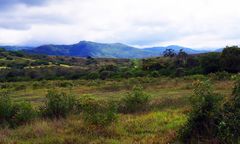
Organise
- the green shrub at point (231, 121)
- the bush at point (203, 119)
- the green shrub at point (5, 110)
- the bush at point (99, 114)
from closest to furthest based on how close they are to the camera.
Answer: the green shrub at point (231, 121) → the bush at point (203, 119) → the bush at point (99, 114) → the green shrub at point (5, 110)

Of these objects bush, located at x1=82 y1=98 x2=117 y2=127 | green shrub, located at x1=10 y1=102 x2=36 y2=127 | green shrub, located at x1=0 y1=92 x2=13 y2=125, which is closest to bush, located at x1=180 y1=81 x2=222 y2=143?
bush, located at x1=82 y1=98 x2=117 y2=127

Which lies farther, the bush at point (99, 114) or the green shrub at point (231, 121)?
the bush at point (99, 114)

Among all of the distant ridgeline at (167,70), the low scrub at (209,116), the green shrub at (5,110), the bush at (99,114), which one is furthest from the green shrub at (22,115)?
the distant ridgeline at (167,70)

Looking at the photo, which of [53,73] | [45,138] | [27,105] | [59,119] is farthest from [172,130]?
[53,73]

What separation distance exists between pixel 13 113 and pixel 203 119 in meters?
8.43

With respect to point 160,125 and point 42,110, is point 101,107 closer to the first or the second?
point 160,125

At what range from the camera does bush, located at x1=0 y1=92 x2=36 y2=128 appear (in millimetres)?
16297

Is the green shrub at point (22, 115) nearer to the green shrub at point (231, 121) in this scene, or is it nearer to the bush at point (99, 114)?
the bush at point (99, 114)

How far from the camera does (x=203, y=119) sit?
11984 millimetres

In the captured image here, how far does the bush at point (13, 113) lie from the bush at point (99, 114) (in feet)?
8.63

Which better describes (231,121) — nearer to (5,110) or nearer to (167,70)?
(5,110)

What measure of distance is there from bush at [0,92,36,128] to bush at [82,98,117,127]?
2631 millimetres

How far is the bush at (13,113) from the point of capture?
53.5 feet

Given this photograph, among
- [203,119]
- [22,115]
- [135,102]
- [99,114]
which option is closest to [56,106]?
[22,115]
